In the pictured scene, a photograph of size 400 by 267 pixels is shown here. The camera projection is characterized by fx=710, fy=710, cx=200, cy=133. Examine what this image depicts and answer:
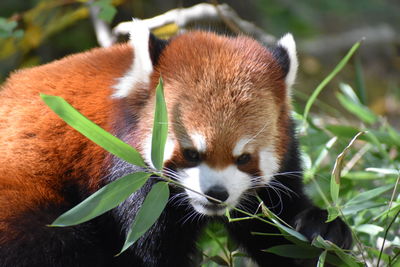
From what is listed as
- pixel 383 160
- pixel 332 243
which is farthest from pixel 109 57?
pixel 383 160

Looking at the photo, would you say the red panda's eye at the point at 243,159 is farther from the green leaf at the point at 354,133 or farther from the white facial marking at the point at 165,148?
the green leaf at the point at 354,133

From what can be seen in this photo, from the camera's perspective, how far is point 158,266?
3.32 metres

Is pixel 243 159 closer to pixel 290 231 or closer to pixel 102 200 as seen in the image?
pixel 290 231

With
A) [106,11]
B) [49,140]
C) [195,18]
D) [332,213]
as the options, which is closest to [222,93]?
[332,213]

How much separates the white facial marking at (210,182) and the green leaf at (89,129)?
10.5 inches

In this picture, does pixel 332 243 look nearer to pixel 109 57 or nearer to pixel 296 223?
pixel 296 223

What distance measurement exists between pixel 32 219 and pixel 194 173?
Answer: 779 mm

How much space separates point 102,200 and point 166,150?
17.2 inches

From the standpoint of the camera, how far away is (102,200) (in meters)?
2.73

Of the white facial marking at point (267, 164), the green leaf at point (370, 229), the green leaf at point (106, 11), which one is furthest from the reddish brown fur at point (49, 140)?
the green leaf at point (370, 229)

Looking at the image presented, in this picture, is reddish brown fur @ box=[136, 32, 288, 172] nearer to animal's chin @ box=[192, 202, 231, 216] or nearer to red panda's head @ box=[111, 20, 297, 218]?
red panda's head @ box=[111, 20, 297, 218]

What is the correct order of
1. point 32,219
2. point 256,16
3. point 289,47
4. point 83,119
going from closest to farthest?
A: point 83,119 → point 32,219 → point 289,47 → point 256,16

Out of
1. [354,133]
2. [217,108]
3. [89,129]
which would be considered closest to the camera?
[89,129]

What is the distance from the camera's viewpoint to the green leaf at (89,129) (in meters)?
2.64
